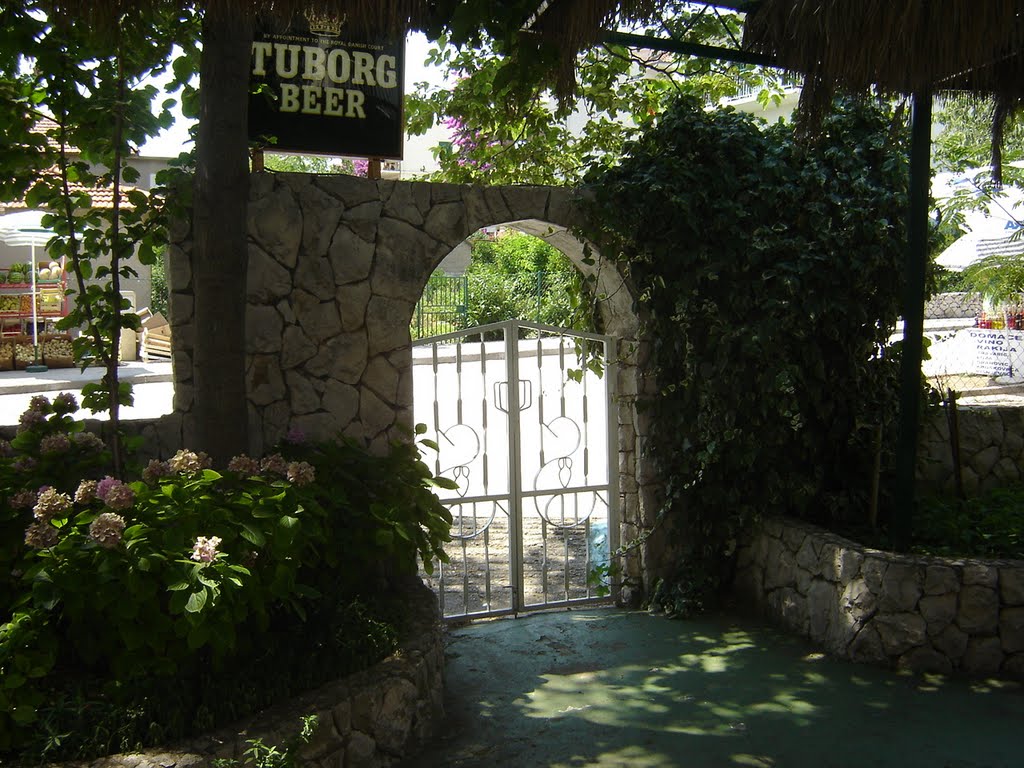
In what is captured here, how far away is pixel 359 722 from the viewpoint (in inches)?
157

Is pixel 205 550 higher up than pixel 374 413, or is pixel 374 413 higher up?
pixel 374 413

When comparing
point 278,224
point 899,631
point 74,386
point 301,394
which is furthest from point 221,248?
point 74,386

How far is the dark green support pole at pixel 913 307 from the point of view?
525cm

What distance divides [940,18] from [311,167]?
2260cm

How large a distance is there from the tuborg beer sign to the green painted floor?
121 inches

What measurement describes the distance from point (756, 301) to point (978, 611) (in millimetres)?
2144

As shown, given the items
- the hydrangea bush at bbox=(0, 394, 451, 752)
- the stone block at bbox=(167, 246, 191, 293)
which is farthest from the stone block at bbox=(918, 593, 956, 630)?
the stone block at bbox=(167, 246, 191, 293)

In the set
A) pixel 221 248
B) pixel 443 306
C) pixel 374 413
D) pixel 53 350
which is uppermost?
pixel 443 306

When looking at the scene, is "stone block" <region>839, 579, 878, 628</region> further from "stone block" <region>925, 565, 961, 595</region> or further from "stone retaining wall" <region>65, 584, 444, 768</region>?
"stone retaining wall" <region>65, 584, 444, 768</region>

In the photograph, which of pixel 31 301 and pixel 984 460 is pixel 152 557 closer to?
pixel 984 460

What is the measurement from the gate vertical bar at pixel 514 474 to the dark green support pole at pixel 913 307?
90.2 inches

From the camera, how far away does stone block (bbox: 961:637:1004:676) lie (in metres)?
5.08

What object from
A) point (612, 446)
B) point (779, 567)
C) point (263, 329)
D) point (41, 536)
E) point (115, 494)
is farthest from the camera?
point (612, 446)

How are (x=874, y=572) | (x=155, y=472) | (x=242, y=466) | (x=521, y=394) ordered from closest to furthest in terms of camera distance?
1. (x=155, y=472)
2. (x=242, y=466)
3. (x=874, y=572)
4. (x=521, y=394)
